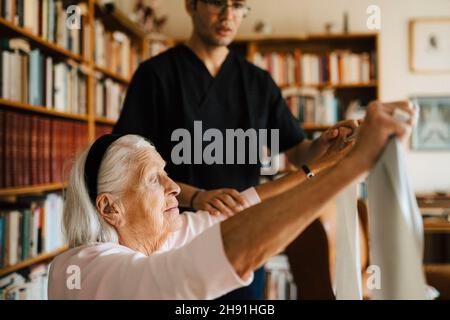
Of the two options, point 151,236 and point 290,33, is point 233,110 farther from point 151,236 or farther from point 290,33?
point 290,33

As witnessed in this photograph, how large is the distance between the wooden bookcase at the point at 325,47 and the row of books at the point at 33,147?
5.30 ft

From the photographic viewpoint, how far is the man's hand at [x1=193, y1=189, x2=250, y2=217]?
105cm

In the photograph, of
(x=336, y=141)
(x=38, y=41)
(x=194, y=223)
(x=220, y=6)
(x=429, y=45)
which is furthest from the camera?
(x=429, y=45)

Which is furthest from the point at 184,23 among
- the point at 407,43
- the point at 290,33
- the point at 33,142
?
the point at 33,142

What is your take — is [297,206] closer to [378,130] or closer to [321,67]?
[378,130]

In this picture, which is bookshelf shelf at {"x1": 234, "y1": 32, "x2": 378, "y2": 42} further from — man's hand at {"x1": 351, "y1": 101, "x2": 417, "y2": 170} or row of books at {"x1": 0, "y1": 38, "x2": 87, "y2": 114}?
man's hand at {"x1": 351, "y1": 101, "x2": 417, "y2": 170}

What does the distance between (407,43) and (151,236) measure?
10.4 ft

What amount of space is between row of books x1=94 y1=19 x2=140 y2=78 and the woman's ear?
1.86 meters

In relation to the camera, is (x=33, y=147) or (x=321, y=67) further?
(x=321, y=67)

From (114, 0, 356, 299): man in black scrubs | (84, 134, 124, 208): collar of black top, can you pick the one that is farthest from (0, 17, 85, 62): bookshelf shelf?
(84, 134, 124, 208): collar of black top

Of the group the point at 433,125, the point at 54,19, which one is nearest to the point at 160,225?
the point at 54,19

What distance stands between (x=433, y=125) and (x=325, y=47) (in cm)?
100

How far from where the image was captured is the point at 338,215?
79cm

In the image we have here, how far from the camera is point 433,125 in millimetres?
3502
